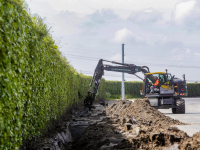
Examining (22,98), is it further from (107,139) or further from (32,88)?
(107,139)

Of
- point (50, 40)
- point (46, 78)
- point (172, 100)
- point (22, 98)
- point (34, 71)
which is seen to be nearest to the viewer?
point (22, 98)

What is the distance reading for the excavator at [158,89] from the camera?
1691 centimetres

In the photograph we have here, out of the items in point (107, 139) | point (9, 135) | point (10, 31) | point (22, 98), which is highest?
point (10, 31)

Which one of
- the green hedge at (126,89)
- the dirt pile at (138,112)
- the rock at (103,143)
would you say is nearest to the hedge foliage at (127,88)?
the green hedge at (126,89)

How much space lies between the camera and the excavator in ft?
55.5

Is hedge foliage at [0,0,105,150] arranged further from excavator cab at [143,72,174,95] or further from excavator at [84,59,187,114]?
excavator cab at [143,72,174,95]

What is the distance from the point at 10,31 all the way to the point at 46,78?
2926 mm

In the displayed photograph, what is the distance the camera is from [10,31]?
12.1 feet

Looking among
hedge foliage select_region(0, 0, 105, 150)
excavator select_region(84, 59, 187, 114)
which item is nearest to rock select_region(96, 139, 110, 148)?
hedge foliage select_region(0, 0, 105, 150)

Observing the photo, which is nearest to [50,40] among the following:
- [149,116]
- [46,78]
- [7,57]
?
[46,78]

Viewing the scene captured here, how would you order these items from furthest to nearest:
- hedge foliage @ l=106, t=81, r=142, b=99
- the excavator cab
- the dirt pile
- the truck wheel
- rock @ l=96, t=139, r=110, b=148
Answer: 1. hedge foliage @ l=106, t=81, r=142, b=99
2. the excavator cab
3. the truck wheel
4. the dirt pile
5. rock @ l=96, t=139, r=110, b=148

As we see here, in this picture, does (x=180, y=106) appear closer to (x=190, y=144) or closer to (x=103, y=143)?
(x=103, y=143)

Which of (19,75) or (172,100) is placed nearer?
(19,75)

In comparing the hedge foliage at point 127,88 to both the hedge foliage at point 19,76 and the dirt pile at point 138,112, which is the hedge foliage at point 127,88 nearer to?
the dirt pile at point 138,112
